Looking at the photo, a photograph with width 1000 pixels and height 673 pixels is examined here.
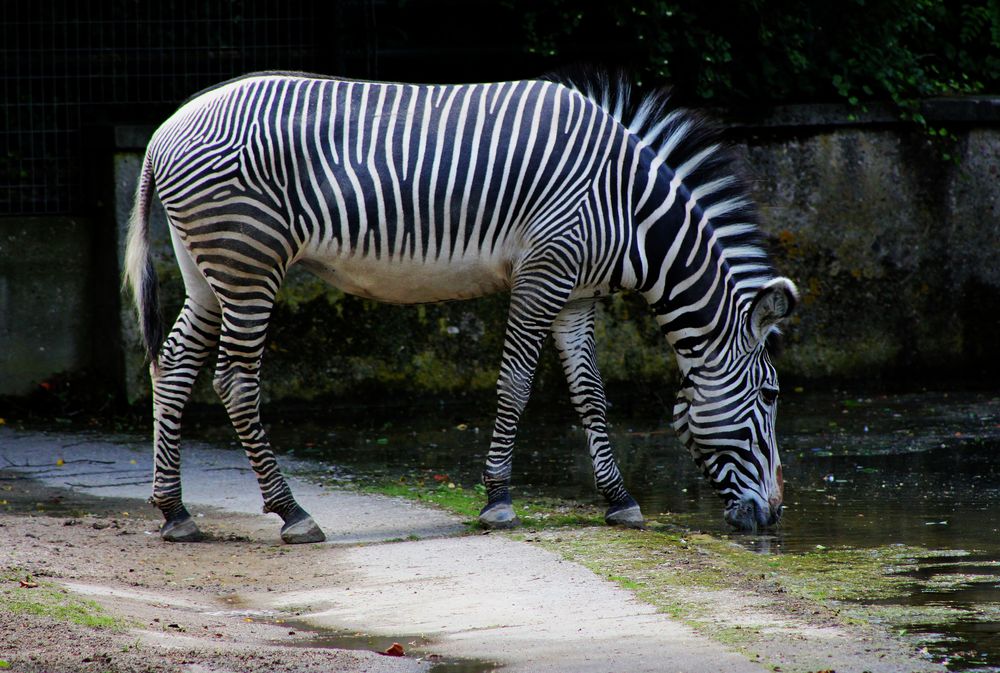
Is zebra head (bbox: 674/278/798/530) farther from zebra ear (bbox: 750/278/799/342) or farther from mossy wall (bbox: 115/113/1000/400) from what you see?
mossy wall (bbox: 115/113/1000/400)

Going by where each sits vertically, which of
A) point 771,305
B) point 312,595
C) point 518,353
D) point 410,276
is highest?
point 410,276

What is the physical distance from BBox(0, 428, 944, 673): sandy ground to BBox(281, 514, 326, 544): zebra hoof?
0.07 m

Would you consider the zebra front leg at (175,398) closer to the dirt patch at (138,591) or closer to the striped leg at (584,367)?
the dirt patch at (138,591)

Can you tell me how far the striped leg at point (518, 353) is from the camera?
6.18 meters

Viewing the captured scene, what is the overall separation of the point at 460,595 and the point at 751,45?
288 inches

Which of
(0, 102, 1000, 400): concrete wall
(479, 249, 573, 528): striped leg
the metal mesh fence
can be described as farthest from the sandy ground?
the metal mesh fence

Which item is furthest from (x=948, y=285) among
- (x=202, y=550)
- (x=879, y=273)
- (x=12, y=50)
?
(x=12, y=50)

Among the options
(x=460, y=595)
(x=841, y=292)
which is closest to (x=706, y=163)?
(x=460, y=595)

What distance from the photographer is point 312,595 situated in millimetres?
5086

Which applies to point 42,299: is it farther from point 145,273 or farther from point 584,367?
point 584,367

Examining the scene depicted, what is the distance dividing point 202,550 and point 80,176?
5211 mm

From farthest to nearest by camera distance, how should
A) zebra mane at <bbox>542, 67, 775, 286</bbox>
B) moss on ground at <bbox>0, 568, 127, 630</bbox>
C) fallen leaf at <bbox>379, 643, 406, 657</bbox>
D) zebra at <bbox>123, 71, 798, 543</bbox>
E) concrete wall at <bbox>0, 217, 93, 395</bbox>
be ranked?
1. concrete wall at <bbox>0, 217, 93, 395</bbox>
2. zebra mane at <bbox>542, 67, 775, 286</bbox>
3. zebra at <bbox>123, 71, 798, 543</bbox>
4. moss on ground at <bbox>0, 568, 127, 630</bbox>
5. fallen leaf at <bbox>379, 643, 406, 657</bbox>

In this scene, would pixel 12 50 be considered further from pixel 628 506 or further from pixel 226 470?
pixel 628 506

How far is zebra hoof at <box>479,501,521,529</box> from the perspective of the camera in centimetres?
621
